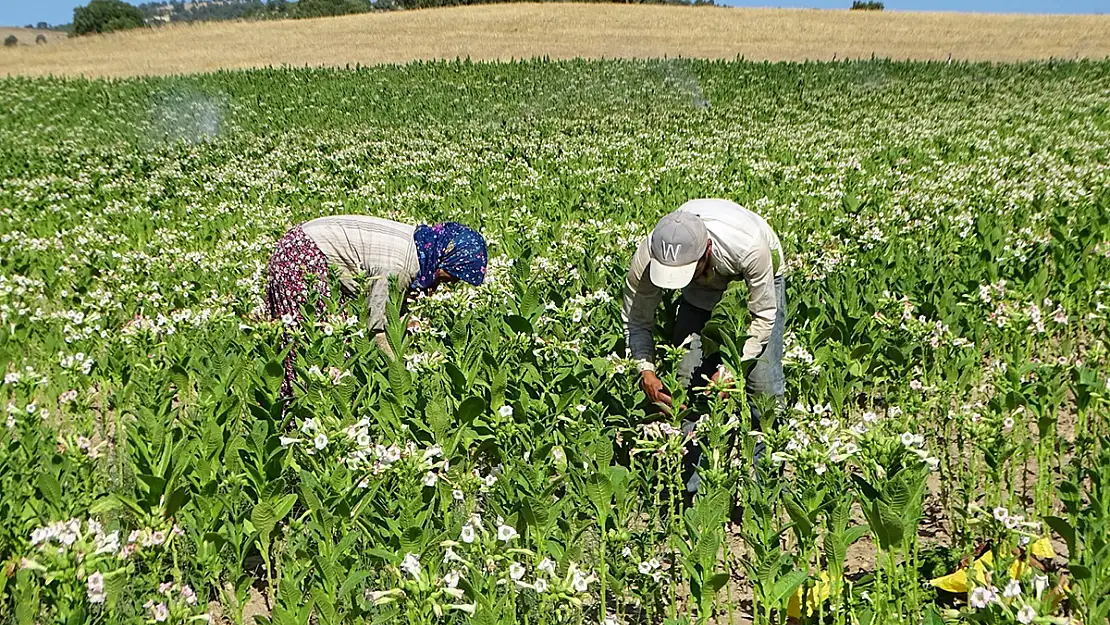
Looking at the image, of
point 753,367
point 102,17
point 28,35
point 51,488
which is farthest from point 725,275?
point 28,35

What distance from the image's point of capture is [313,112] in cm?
2742

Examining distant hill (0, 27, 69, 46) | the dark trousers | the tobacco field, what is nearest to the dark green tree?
distant hill (0, 27, 69, 46)

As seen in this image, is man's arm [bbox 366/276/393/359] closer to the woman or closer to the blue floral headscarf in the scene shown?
the woman

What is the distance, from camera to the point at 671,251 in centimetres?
422

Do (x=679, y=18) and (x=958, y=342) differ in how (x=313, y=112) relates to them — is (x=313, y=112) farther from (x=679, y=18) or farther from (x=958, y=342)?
(x=679, y=18)

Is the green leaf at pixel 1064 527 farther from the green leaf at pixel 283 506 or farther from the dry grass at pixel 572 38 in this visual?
the dry grass at pixel 572 38

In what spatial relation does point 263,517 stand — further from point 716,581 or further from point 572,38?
point 572,38

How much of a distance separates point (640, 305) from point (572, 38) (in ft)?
138

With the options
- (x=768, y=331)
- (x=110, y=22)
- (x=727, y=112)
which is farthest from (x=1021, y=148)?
(x=110, y=22)

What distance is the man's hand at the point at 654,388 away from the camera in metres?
4.64

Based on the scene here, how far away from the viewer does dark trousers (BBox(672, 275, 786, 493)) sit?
4.95 metres

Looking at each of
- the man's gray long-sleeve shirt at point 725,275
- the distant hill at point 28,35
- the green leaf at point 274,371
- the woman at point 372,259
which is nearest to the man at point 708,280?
the man's gray long-sleeve shirt at point 725,275

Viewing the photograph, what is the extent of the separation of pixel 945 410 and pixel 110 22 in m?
97.9

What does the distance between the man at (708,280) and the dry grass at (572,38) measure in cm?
3559
